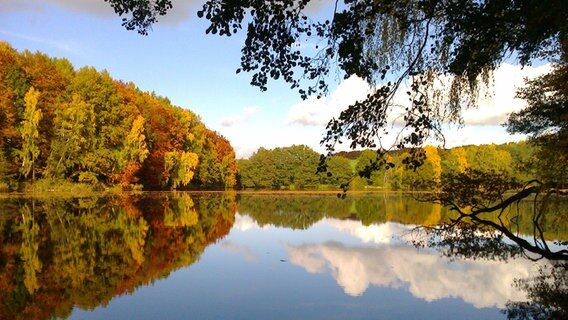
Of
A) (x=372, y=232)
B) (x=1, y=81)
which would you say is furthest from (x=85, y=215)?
(x=1, y=81)

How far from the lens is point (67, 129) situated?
143 feet

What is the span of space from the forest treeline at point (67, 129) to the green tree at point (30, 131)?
0.24 feet

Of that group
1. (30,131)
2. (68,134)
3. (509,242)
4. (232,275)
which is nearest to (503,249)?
(509,242)

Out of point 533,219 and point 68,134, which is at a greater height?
point 68,134

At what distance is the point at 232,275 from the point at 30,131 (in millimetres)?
33239

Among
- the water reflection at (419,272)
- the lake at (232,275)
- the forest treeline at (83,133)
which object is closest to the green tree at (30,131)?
the forest treeline at (83,133)

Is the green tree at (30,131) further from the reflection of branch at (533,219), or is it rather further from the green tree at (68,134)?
the reflection of branch at (533,219)

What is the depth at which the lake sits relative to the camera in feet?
29.9

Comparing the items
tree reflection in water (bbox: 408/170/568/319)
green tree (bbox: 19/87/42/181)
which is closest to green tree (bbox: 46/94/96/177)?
green tree (bbox: 19/87/42/181)

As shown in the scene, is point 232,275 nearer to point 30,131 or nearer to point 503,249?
point 503,249

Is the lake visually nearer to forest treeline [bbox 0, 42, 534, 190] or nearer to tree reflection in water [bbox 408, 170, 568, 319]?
tree reflection in water [bbox 408, 170, 568, 319]

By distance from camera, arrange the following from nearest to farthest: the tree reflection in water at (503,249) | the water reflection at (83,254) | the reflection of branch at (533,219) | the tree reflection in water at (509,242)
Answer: the water reflection at (83,254) → the tree reflection in water at (509,242) → the tree reflection in water at (503,249) → the reflection of branch at (533,219)

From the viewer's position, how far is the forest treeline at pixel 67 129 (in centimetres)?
4004

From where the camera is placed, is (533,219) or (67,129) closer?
(533,219)
